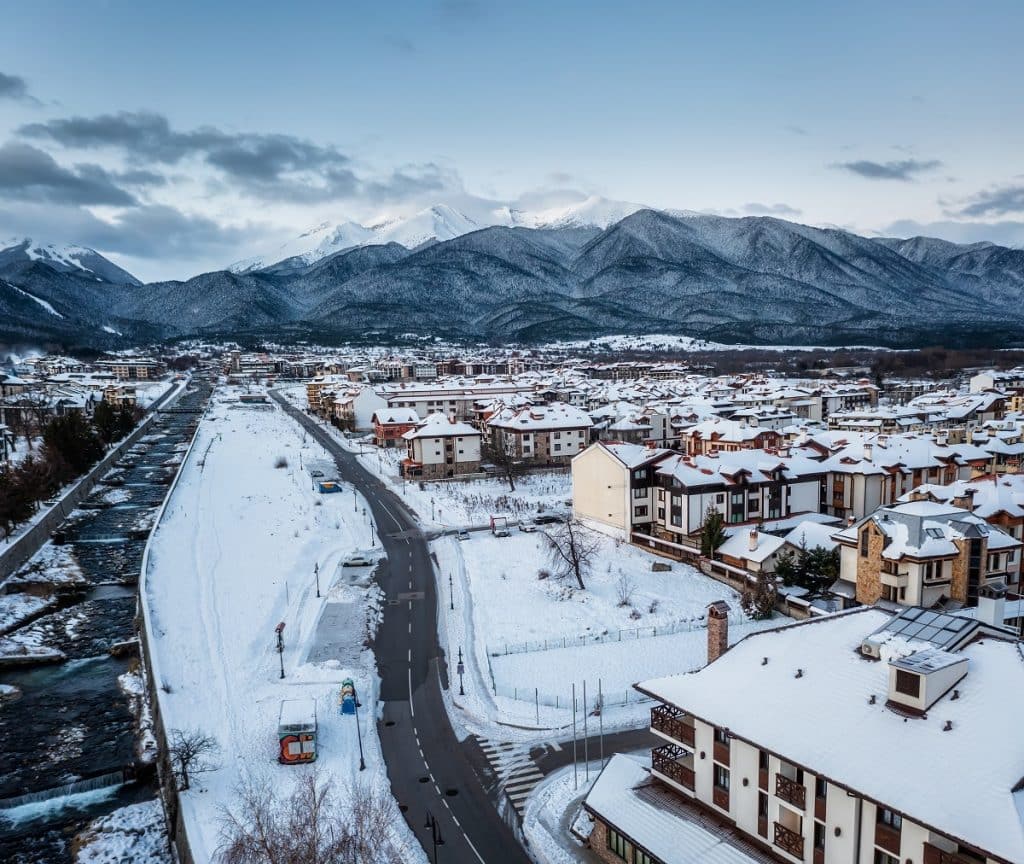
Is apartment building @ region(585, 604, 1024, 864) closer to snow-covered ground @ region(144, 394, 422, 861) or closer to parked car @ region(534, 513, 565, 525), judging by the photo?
snow-covered ground @ region(144, 394, 422, 861)

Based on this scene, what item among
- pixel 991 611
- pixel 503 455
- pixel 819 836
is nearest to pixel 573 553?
pixel 991 611

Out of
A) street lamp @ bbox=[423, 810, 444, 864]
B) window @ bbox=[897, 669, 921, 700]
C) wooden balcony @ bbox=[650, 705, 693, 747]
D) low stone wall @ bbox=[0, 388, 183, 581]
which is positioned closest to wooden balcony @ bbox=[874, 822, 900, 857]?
window @ bbox=[897, 669, 921, 700]

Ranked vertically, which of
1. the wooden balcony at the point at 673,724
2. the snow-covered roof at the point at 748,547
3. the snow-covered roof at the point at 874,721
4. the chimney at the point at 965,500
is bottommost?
the snow-covered roof at the point at 748,547

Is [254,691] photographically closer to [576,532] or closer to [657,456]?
[576,532]

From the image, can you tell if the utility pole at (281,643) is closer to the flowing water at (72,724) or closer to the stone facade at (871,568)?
the flowing water at (72,724)

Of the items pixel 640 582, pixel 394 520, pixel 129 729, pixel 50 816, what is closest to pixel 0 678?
pixel 129 729

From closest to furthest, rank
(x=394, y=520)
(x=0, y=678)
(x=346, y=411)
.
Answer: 1. (x=0, y=678)
2. (x=394, y=520)
3. (x=346, y=411)

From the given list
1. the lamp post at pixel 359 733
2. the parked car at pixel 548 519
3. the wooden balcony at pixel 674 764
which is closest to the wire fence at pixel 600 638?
the lamp post at pixel 359 733
